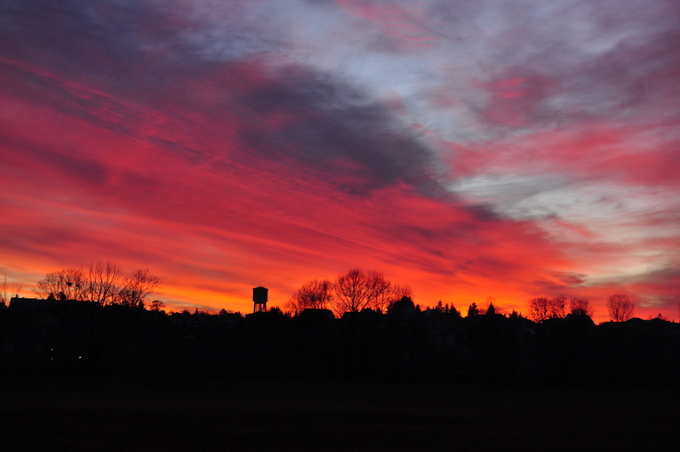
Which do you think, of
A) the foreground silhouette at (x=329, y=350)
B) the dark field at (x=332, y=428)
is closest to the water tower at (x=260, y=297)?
the foreground silhouette at (x=329, y=350)

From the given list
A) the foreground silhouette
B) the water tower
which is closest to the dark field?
the foreground silhouette

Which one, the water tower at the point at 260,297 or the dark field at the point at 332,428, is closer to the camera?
the dark field at the point at 332,428

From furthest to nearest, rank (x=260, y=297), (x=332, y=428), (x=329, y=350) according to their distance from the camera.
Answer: (x=260, y=297) < (x=329, y=350) < (x=332, y=428)

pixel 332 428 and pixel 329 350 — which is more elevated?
pixel 329 350

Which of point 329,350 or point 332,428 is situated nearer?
point 332,428

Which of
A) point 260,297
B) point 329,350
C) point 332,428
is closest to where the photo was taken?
point 332,428

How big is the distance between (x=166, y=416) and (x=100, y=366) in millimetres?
51021

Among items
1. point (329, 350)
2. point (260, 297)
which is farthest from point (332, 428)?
point (260, 297)

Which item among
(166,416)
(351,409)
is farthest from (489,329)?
(166,416)

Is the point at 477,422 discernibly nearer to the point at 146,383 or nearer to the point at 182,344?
the point at 146,383

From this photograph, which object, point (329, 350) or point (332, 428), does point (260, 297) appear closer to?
point (329, 350)

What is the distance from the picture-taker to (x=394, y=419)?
28.8 metres

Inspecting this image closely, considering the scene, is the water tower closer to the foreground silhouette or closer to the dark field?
the foreground silhouette

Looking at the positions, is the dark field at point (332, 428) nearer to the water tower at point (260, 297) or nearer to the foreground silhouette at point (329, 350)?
the foreground silhouette at point (329, 350)
